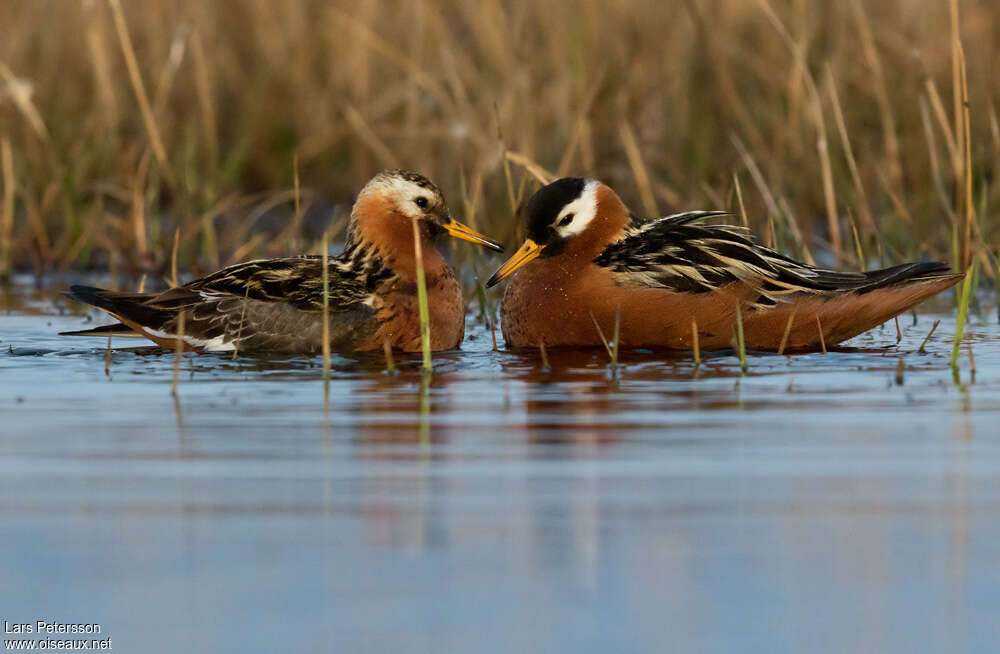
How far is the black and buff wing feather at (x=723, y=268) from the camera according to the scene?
882 centimetres

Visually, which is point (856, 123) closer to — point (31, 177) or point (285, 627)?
point (31, 177)

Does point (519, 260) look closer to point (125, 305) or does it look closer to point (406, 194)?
point (406, 194)

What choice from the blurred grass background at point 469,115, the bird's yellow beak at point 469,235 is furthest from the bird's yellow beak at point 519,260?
the blurred grass background at point 469,115

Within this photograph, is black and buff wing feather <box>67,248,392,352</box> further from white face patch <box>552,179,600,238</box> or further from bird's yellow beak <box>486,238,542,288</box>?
white face patch <box>552,179,600,238</box>

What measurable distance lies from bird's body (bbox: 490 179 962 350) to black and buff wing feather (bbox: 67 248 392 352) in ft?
3.06

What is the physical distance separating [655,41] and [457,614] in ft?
38.5

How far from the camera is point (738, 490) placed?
4.87 meters

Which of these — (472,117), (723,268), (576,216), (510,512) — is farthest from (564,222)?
(510,512)

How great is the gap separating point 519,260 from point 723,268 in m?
1.17

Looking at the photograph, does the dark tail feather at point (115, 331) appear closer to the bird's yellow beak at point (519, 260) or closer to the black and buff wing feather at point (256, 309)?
the black and buff wing feather at point (256, 309)

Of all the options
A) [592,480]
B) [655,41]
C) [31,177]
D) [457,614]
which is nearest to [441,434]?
[592,480]

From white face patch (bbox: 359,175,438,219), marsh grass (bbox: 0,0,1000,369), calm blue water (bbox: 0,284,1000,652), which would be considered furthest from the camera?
marsh grass (bbox: 0,0,1000,369)

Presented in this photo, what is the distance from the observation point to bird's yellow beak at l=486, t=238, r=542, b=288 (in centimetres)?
934

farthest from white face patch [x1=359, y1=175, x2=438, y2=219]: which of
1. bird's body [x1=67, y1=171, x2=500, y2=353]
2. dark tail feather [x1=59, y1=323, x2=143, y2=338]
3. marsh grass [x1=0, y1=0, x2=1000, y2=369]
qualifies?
dark tail feather [x1=59, y1=323, x2=143, y2=338]
